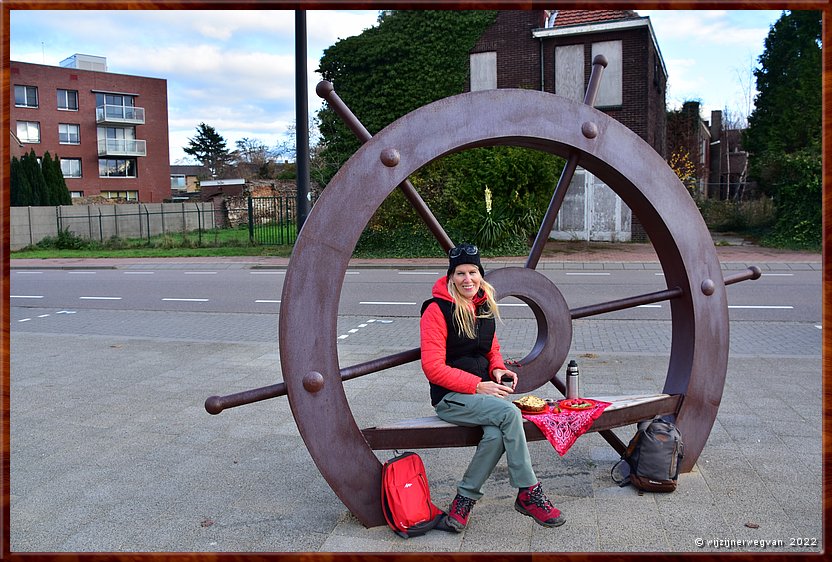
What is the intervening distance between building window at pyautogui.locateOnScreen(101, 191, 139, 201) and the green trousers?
4984cm

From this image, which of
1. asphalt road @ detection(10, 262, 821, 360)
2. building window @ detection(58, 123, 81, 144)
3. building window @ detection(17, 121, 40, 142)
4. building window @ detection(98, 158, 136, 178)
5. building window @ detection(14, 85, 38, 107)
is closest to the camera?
asphalt road @ detection(10, 262, 821, 360)

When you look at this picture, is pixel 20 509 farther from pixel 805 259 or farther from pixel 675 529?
pixel 805 259

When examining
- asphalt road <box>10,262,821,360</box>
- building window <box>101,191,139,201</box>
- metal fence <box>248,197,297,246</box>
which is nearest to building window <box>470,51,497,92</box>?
metal fence <box>248,197,297,246</box>

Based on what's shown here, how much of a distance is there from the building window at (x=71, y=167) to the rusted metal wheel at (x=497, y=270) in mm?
49243

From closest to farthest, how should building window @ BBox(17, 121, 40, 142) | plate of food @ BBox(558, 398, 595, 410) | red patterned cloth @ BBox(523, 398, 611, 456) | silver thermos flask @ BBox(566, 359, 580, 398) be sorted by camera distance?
red patterned cloth @ BBox(523, 398, 611, 456), plate of food @ BBox(558, 398, 595, 410), silver thermos flask @ BBox(566, 359, 580, 398), building window @ BBox(17, 121, 40, 142)

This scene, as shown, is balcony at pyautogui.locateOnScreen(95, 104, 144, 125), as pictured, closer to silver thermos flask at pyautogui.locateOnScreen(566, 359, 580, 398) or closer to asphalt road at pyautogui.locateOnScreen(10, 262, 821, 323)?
asphalt road at pyautogui.locateOnScreen(10, 262, 821, 323)

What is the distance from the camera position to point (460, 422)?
12.4ft

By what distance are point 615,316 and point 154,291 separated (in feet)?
31.0

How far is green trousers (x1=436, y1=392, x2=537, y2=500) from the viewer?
3.69 meters

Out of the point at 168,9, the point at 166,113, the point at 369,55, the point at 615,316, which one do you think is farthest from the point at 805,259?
the point at 166,113

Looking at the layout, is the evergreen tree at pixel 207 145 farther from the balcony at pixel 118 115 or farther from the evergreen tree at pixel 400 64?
the evergreen tree at pixel 400 64

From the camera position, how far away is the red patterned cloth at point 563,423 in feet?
12.7

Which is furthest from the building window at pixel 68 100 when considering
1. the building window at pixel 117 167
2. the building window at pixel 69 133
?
the building window at pixel 117 167

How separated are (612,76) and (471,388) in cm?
2090
